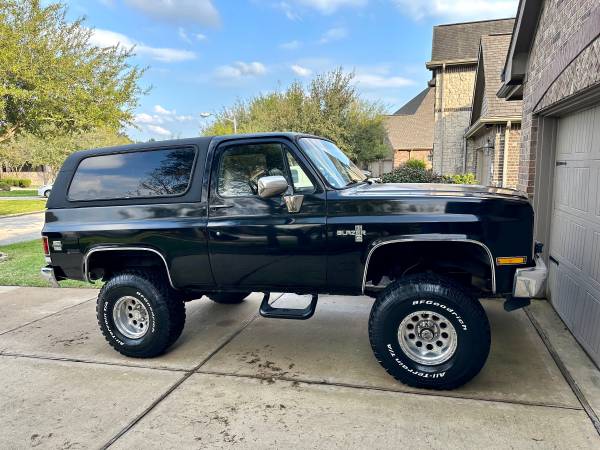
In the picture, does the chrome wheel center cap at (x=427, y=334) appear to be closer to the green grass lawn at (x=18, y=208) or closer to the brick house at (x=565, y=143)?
the brick house at (x=565, y=143)

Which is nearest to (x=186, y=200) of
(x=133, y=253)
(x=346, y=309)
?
(x=133, y=253)

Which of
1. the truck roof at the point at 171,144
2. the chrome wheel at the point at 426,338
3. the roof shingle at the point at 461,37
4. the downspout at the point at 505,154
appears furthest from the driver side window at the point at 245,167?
the roof shingle at the point at 461,37

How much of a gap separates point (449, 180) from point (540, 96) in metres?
5.99

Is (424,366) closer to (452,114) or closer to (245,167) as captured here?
(245,167)

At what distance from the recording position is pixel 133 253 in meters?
4.57

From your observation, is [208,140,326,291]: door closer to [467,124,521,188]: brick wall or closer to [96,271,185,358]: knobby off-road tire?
[96,271,185,358]: knobby off-road tire

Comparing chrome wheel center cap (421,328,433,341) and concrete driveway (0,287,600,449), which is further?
chrome wheel center cap (421,328,433,341)

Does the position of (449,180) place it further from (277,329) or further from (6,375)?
(6,375)

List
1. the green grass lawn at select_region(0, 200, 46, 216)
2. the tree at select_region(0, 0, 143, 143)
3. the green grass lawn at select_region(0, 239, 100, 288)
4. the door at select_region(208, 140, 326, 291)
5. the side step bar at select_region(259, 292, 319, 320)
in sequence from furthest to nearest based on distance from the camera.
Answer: the green grass lawn at select_region(0, 200, 46, 216), the tree at select_region(0, 0, 143, 143), the green grass lawn at select_region(0, 239, 100, 288), the side step bar at select_region(259, 292, 319, 320), the door at select_region(208, 140, 326, 291)

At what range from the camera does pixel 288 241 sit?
156 inches

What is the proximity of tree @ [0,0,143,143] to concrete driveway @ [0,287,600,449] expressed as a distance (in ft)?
21.4

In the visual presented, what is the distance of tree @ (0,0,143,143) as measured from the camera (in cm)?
952

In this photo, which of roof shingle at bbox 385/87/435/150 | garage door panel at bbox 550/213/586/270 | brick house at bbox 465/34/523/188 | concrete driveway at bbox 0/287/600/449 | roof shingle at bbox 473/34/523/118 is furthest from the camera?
roof shingle at bbox 385/87/435/150

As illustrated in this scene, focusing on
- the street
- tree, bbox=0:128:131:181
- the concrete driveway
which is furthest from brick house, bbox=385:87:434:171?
the concrete driveway
